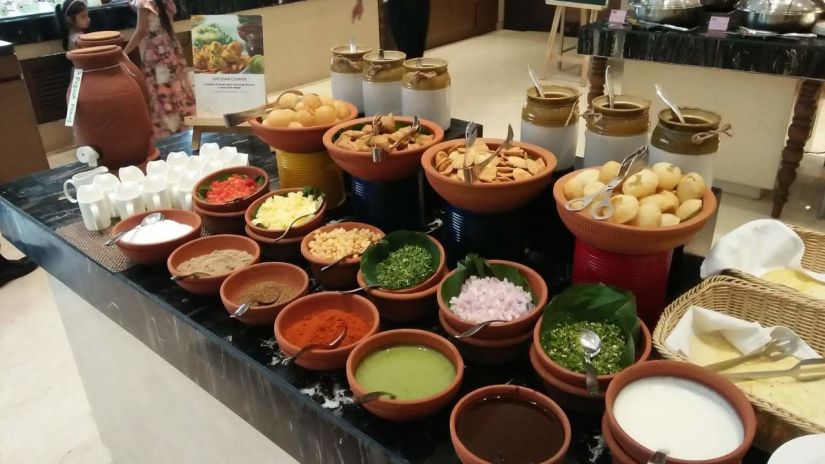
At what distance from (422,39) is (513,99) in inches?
36.1

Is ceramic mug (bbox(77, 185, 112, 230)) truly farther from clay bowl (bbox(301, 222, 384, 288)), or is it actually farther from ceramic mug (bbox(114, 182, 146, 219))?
clay bowl (bbox(301, 222, 384, 288))

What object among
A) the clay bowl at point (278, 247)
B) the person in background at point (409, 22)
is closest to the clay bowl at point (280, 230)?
the clay bowl at point (278, 247)

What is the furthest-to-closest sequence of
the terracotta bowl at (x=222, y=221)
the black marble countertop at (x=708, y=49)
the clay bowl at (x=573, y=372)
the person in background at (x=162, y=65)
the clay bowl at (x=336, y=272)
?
the person in background at (x=162, y=65) < the black marble countertop at (x=708, y=49) < the terracotta bowl at (x=222, y=221) < the clay bowl at (x=336, y=272) < the clay bowl at (x=573, y=372)

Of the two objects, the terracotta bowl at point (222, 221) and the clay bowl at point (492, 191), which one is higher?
the clay bowl at point (492, 191)

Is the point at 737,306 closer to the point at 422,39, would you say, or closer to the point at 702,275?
the point at 702,275

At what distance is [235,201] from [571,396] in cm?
93

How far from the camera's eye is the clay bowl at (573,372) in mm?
906

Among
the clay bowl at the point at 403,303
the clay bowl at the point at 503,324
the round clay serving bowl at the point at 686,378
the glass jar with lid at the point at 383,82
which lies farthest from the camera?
the glass jar with lid at the point at 383,82

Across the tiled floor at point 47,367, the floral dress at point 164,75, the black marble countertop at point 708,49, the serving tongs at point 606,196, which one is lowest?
the tiled floor at point 47,367

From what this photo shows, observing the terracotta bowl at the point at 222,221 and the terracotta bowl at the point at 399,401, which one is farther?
the terracotta bowl at the point at 222,221

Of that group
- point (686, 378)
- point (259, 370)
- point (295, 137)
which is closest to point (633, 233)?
point (686, 378)

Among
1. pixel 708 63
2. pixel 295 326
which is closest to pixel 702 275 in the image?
pixel 295 326

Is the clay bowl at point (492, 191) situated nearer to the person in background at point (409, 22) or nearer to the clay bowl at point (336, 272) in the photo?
the clay bowl at point (336, 272)

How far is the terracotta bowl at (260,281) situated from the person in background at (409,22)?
13.0 ft
